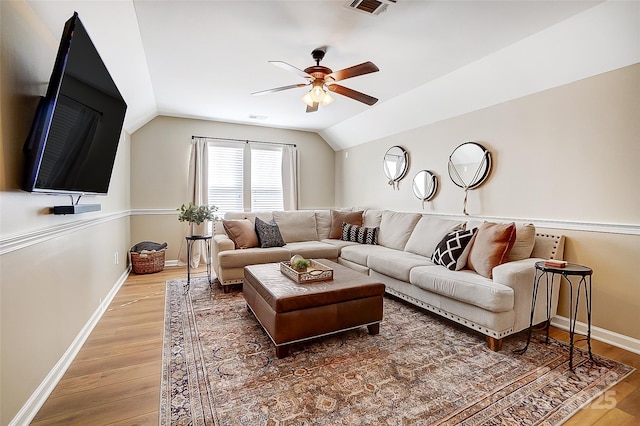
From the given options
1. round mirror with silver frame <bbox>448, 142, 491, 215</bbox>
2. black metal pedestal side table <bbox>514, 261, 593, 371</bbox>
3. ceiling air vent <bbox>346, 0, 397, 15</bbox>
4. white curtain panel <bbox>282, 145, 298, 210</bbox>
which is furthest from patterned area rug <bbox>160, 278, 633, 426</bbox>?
white curtain panel <bbox>282, 145, 298, 210</bbox>

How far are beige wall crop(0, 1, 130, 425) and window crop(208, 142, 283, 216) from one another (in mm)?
3247

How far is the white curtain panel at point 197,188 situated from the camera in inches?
205

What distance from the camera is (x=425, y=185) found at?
4.30 m

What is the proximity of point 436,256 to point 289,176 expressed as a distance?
12.1ft

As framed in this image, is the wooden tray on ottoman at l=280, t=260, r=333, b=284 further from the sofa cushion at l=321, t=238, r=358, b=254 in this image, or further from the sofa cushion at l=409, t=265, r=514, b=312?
the sofa cushion at l=321, t=238, r=358, b=254

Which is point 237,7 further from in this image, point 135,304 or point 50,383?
point 135,304

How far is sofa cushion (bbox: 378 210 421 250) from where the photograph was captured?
13.3ft

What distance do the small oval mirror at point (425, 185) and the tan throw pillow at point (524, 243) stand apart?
4.83ft

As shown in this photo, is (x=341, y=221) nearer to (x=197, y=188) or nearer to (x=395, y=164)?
(x=395, y=164)

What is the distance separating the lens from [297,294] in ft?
7.40

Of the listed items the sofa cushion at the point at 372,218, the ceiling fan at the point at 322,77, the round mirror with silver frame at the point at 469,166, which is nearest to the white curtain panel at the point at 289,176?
the sofa cushion at the point at 372,218

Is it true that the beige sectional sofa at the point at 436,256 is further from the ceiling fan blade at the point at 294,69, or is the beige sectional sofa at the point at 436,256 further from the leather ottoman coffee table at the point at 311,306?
the ceiling fan blade at the point at 294,69

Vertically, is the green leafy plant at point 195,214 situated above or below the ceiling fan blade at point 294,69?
below

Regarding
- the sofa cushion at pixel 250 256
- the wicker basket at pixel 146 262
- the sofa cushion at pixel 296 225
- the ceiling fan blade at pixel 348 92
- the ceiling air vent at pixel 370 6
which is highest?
the ceiling air vent at pixel 370 6
